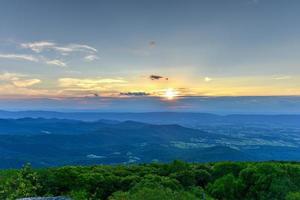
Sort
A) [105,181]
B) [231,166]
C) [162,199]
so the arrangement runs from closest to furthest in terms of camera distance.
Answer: [162,199], [105,181], [231,166]

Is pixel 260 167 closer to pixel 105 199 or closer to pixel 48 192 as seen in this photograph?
pixel 105 199

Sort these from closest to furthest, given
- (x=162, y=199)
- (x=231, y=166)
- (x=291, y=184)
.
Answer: (x=162, y=199) → (x=291, y=184) → (x=231, y=166)

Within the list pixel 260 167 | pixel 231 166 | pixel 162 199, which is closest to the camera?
pixel 162 199

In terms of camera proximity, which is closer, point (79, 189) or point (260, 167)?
point (79, 189)

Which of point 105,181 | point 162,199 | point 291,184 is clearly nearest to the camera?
point 162,199

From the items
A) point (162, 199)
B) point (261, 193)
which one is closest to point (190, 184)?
point (261, 193)

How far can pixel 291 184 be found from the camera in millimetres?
58875

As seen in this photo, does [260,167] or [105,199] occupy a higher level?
[260,167]

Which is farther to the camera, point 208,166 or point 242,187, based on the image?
→ point 208,166

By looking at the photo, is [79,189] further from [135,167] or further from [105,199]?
[135,167]

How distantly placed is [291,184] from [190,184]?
17192mm

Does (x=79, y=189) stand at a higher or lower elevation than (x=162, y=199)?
lower

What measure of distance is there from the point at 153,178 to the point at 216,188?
10.9 meters

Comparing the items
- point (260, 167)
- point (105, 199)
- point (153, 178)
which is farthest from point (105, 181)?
point (260, 167)
